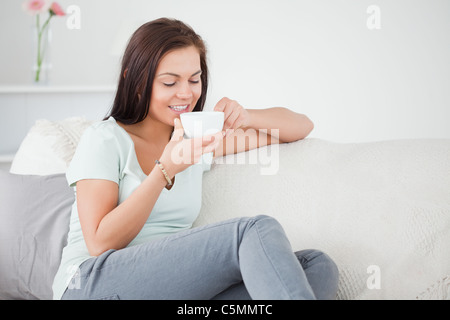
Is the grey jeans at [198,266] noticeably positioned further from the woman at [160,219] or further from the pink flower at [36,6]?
the pink flower at [36,6]

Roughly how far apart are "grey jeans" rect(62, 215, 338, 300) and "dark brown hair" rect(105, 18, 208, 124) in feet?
1.36

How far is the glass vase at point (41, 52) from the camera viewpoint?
3076 mm

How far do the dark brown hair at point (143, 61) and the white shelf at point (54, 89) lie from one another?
5.40 ft

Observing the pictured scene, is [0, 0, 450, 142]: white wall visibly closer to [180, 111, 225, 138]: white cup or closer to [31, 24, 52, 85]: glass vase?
[31, 24, 52, 85]: glass vase

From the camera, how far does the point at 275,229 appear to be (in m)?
1.14

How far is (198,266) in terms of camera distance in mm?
1121

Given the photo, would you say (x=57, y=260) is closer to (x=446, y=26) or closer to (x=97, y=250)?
(x=97, y=250)

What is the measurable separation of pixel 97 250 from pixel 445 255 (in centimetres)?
82

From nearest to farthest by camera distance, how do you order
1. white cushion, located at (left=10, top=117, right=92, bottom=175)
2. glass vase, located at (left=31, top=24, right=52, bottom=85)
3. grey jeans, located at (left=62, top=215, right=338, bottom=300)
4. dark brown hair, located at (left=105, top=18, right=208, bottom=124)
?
grey jeans, located at (left=62, top=215, right=338, bottom=300), dark brown hair, located at (left=105, top=18, right=208, bottom=124), white cushion, located at (left=10, top=117, right=92, bottom=175), glass vase, located at (left=31, top=24, right=52, bottom=85)

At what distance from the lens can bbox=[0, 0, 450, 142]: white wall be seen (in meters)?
2.57

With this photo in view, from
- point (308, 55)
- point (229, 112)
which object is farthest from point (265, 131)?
point (308, 55)

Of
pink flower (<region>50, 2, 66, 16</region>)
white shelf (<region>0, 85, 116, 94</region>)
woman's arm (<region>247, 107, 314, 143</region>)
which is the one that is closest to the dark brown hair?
woman's arm (<region>247, 107, 314, 143</region>)

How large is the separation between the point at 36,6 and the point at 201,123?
2.18 metres

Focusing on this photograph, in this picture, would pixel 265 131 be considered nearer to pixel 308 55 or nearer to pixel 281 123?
pixel 281 123
